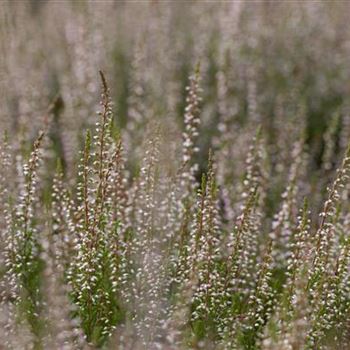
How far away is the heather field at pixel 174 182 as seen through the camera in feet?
12.9

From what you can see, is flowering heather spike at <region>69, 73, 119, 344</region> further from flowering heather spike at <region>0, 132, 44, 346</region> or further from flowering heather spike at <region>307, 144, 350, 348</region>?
flowering heather spike at <region>307, 144, 350, 348</region>

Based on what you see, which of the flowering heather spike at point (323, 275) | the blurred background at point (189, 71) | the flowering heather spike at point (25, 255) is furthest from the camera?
the blurred background at point (189, 71)

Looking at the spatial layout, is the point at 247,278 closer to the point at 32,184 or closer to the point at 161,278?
the point at 161,278

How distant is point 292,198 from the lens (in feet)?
15.7

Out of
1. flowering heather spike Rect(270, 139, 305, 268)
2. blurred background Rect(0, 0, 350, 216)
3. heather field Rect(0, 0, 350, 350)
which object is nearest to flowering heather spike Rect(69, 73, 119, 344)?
heather field Rect(0, 0, 350, 350)

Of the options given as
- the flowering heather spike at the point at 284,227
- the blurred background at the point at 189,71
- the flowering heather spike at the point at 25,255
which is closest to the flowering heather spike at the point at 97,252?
the flowering heather spike at the point at 25,255

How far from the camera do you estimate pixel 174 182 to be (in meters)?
4.66

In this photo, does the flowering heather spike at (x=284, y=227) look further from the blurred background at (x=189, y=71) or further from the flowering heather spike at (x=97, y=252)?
the flowering heather spike at (x=97, y=252)

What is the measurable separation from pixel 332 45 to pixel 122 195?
4.01m

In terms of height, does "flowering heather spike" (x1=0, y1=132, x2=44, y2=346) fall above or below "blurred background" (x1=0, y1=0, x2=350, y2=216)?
below

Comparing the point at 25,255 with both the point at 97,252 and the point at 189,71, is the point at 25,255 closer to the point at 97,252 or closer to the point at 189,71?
the point at 97,252

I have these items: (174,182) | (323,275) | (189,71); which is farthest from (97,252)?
(189,71)

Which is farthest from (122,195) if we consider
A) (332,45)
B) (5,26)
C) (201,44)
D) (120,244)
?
(332,45)

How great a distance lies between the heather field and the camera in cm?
393
